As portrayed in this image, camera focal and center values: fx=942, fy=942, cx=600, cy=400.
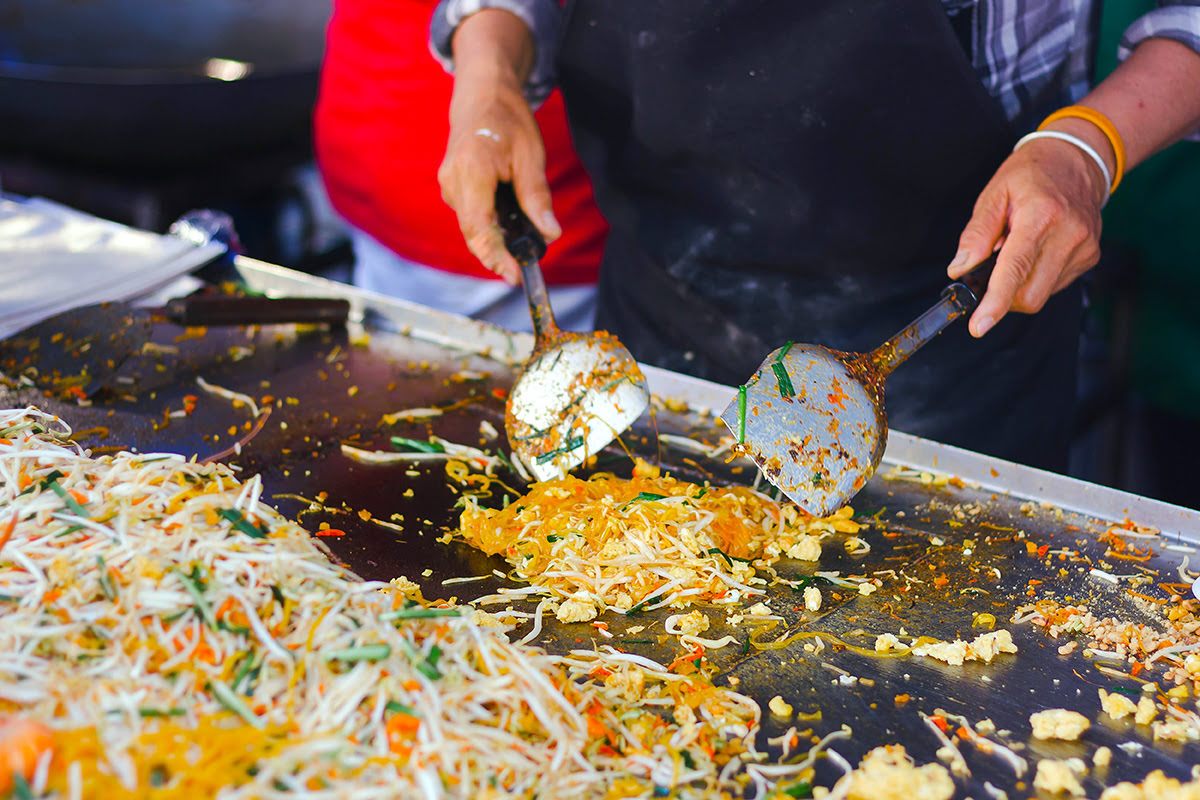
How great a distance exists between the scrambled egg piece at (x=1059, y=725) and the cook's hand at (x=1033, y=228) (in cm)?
70

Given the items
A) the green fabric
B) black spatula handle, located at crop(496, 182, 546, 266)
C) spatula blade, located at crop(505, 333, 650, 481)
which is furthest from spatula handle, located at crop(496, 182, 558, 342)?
the green fabric

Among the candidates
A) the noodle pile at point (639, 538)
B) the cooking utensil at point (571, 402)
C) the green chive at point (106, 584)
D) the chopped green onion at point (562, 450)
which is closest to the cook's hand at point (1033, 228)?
the noodle pile at point (639, 538)

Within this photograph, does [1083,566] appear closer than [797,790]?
No

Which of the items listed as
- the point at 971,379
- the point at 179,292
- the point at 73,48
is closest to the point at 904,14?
the point at 971,379

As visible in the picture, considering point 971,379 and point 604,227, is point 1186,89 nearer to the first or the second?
point 971,379

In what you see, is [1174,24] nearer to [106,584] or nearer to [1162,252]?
[1162,252]

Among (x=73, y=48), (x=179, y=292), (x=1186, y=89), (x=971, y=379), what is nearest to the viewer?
(x=1186, y=89)

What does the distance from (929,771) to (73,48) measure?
518cm

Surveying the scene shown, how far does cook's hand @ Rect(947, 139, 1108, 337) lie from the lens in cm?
171

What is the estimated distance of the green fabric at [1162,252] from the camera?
10.4 feet

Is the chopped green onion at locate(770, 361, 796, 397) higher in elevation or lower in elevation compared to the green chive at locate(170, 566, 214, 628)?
lower

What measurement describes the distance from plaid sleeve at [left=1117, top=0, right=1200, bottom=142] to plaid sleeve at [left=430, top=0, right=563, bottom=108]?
1.37m

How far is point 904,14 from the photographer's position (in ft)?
6.57

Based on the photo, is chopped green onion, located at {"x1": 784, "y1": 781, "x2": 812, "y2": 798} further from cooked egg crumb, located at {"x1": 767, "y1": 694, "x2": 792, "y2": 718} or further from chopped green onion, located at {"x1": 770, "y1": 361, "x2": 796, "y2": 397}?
chopped green onion, located at {"x1": 770, "y1": 361, "x2": 796, "y2": 397}
